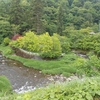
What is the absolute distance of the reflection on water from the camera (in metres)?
17.4

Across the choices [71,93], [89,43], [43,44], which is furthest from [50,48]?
[71,93]

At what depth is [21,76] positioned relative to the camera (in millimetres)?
19828

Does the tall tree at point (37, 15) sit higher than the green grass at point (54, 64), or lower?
higher

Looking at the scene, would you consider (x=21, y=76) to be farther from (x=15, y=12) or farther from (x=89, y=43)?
(x=15, y=12)

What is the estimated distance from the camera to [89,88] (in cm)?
511

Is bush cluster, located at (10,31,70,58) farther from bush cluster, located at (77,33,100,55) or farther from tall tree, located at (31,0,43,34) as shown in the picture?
tall tree, located at (31,0,43,34)

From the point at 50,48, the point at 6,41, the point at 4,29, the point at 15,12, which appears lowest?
the point at 6,41

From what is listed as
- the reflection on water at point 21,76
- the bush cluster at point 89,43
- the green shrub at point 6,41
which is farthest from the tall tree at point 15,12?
the reflection on water at point 21,76

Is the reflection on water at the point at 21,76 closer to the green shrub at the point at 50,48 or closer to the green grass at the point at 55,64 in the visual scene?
the green grass at the point at 55,64

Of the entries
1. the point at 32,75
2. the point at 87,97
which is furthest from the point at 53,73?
the point at 87,97

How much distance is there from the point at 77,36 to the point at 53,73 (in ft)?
46.0

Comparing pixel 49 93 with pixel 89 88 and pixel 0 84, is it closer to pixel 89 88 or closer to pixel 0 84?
pixel 89 88

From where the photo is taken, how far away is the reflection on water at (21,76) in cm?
1739

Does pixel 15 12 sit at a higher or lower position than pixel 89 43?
higher
